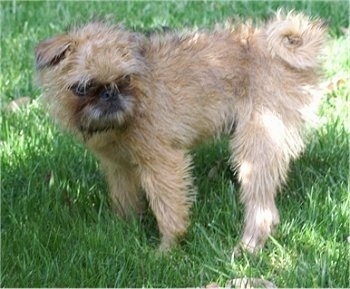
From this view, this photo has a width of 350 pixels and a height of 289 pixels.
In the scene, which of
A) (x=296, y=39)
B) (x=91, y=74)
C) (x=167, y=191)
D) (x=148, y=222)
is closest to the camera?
(x=91, y=74)

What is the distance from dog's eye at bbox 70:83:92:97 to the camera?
4.22 m

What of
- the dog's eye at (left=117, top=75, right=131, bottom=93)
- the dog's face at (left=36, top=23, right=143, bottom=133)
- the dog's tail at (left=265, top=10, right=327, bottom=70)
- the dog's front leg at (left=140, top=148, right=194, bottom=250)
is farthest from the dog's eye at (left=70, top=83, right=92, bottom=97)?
the dog's tail at (left=265, top=10, right=327, bottom=70)

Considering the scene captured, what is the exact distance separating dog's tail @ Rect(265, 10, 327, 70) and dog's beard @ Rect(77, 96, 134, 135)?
Answer: 89cm

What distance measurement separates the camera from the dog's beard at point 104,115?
423 centimetres

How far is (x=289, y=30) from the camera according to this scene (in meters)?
4.72

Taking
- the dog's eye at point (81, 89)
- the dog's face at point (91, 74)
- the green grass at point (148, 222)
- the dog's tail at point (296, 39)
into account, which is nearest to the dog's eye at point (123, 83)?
the dog's face at point (91, 74)

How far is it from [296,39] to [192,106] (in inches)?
25.8

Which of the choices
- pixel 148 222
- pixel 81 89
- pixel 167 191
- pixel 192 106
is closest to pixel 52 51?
pixel 81 89

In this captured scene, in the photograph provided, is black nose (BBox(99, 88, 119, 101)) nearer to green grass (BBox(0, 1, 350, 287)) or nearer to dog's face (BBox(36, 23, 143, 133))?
dog's face (BBox(36, 23, 143, 133))

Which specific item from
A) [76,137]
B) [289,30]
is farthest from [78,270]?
[289,30]

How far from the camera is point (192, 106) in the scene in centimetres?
464

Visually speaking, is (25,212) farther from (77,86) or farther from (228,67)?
(228,67)

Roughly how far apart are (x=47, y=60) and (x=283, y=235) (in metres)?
1.42

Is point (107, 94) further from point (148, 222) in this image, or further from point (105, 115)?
point (148, 222)
